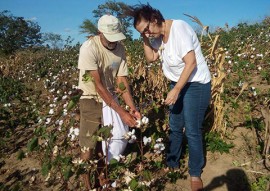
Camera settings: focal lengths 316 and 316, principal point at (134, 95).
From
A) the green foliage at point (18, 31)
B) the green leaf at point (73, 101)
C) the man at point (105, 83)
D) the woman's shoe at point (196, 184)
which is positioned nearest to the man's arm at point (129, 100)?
the man at point (105, 83)

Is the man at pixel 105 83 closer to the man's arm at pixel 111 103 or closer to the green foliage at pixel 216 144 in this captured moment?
the man's arm at pixel 111 103

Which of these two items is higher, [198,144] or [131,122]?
[131,122]

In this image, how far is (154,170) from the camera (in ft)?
11.7

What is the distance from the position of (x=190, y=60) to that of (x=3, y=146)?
3.57 m

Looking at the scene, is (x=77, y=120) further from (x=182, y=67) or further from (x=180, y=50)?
(x=180, y=50)

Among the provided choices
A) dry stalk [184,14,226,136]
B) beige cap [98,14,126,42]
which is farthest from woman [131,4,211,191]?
dry stalk [184,14,226,136]

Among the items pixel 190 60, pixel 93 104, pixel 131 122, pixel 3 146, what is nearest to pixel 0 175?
pixel 3 146

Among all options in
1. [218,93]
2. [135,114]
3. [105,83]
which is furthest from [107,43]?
[218,93]

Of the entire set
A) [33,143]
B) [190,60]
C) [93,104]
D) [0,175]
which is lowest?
[0,175]

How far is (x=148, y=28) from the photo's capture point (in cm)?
268

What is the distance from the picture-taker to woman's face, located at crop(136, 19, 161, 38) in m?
2.66

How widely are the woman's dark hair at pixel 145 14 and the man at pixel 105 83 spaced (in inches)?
7.2

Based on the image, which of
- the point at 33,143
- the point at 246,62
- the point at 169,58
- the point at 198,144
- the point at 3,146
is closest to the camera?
the point at 33,143

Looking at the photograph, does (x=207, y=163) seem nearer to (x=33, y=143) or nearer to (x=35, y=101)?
(x=33, y=143)
